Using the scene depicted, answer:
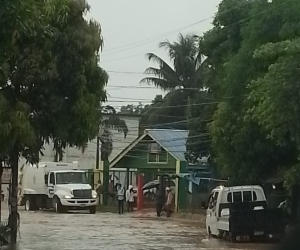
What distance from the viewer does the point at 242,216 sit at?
25.2 metres

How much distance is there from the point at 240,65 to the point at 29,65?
33.3 ft

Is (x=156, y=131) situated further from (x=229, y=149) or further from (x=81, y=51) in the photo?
(x=81, y=51)

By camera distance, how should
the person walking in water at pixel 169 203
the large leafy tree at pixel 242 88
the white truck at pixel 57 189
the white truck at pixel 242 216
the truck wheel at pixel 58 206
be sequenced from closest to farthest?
the white truck at pixel 242 216 → the large leafy tree at pixel 242 88 → the person walking in water at pixel 169 203 → the white truck at pixel 57 189 → the truck wheel at pixel 58 206

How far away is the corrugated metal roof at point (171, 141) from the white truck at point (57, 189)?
6.05m

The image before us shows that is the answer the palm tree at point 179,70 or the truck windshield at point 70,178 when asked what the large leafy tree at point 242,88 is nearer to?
the truck windshield at point 70,178

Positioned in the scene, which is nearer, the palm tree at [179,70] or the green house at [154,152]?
the green house at [154,152]

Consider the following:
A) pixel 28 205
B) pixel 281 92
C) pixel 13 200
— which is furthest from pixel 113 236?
pixel 28 205

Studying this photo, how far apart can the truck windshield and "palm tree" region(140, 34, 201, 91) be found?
12817 millimetres

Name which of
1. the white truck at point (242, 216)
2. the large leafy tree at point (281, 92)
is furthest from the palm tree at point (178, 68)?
the large leafy tree at point (281, 92)

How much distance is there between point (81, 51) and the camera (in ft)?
62.8

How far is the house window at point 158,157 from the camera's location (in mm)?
53931

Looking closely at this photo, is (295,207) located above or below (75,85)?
below

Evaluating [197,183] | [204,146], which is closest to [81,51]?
[204,146]

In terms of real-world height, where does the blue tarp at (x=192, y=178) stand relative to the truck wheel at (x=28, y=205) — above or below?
above
